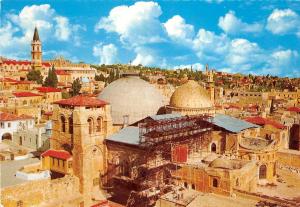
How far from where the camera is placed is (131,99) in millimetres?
38344

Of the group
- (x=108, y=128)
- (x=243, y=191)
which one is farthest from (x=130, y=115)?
(x=243, y=191)

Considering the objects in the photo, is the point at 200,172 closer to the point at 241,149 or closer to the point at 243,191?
the point at 243,191

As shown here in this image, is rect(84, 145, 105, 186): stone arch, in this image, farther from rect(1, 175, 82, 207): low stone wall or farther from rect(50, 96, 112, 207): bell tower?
rect(1, 175, 82, 207): low stone wall

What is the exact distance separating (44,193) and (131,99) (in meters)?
13.7

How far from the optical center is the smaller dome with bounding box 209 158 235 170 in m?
30.2

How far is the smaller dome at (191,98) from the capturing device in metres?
38.9

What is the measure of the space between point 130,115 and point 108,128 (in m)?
4.48

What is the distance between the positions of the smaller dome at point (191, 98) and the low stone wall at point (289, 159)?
32.9ft

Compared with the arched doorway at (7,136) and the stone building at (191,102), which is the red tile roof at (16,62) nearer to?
the arched doorway at (7,136)

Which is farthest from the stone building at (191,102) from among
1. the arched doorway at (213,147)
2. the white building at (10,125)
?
the white building at (10,125)

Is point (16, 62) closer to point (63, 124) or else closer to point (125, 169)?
point (63, 124)

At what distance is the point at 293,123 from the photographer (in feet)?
177

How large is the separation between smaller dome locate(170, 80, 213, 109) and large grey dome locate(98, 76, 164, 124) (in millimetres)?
2131

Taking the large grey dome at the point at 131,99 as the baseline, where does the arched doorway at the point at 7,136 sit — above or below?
below
